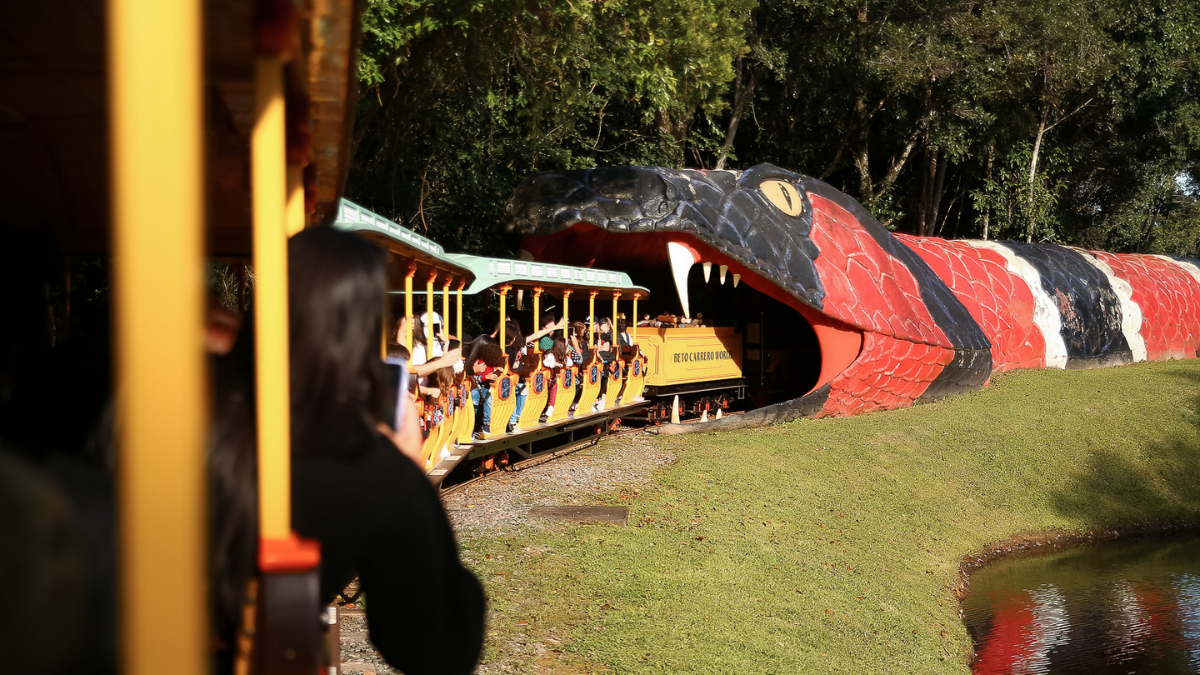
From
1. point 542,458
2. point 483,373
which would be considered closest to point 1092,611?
point 542,458

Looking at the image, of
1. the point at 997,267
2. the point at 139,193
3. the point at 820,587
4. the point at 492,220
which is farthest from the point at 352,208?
the point at 997,267

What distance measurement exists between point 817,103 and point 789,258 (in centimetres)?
1124

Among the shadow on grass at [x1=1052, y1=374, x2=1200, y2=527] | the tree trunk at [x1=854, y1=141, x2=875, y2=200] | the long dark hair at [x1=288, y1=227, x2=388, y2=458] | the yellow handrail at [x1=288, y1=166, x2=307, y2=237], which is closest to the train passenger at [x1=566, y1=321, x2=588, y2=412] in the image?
the shadow on grass at [x1=1052, y1=374, x2=1200, y2=527]

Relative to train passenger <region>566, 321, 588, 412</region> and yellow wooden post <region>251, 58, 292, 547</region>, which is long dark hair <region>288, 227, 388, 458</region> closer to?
yellow wooden post <region>251, 58, 292, 547</region>

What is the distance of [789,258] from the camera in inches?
545

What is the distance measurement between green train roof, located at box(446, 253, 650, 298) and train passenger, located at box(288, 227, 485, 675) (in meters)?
7.31

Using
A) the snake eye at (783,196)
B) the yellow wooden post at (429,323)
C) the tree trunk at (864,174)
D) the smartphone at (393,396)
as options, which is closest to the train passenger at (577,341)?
the snake eye at (783,196)

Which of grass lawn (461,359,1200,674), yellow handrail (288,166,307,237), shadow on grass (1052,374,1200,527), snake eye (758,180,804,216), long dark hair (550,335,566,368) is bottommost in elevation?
shadow on grass (1052,374,1200,527)

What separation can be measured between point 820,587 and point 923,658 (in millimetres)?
1020

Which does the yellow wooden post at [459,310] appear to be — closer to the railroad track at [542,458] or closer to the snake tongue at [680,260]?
the railroad track at [542,458]

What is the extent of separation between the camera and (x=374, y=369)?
1.41 m

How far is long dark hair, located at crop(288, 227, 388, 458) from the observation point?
1.38m

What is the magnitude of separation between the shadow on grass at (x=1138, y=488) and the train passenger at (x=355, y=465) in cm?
1303

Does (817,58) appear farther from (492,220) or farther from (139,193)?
(139,193)
